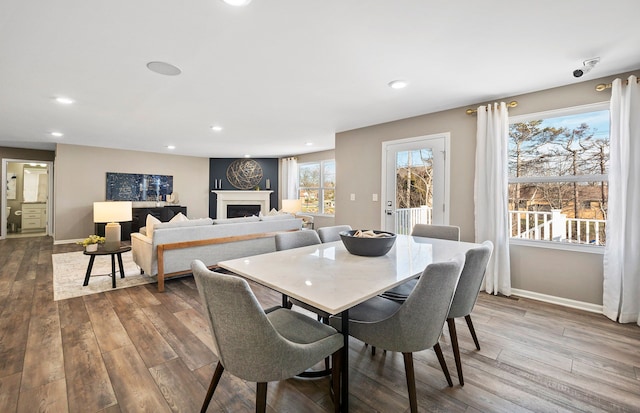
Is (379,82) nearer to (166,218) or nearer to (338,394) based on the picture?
(338,394)

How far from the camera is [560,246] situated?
120 inches

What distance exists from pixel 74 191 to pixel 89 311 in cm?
519

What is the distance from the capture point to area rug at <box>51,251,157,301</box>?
3359 millimetres

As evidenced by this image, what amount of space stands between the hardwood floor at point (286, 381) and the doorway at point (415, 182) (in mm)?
1517

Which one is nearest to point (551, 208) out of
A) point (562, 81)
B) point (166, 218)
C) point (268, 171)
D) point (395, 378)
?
point (562, 81)

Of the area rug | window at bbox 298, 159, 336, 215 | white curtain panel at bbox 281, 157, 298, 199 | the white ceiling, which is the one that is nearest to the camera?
the white ceiling

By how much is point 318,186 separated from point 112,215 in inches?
190

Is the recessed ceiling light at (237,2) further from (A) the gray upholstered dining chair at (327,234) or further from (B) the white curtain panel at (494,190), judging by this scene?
(B) the white curtain panel at (494,190)

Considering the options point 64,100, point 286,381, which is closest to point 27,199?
point 64,100

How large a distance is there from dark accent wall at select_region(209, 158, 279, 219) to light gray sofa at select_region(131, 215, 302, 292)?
419 cm

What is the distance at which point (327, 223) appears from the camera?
7.16 metres

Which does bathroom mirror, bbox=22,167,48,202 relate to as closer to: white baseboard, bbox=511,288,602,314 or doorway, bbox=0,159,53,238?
doorway, bbox=0,159,53,238

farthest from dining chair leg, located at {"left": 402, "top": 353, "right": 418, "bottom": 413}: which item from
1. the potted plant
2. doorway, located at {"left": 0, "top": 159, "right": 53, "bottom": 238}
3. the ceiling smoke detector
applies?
doorway, located at {"left": 0, "top": 159, "right": 53, "bottom": 238}

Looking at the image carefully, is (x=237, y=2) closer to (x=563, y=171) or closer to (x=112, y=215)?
(x=112, y=215)
